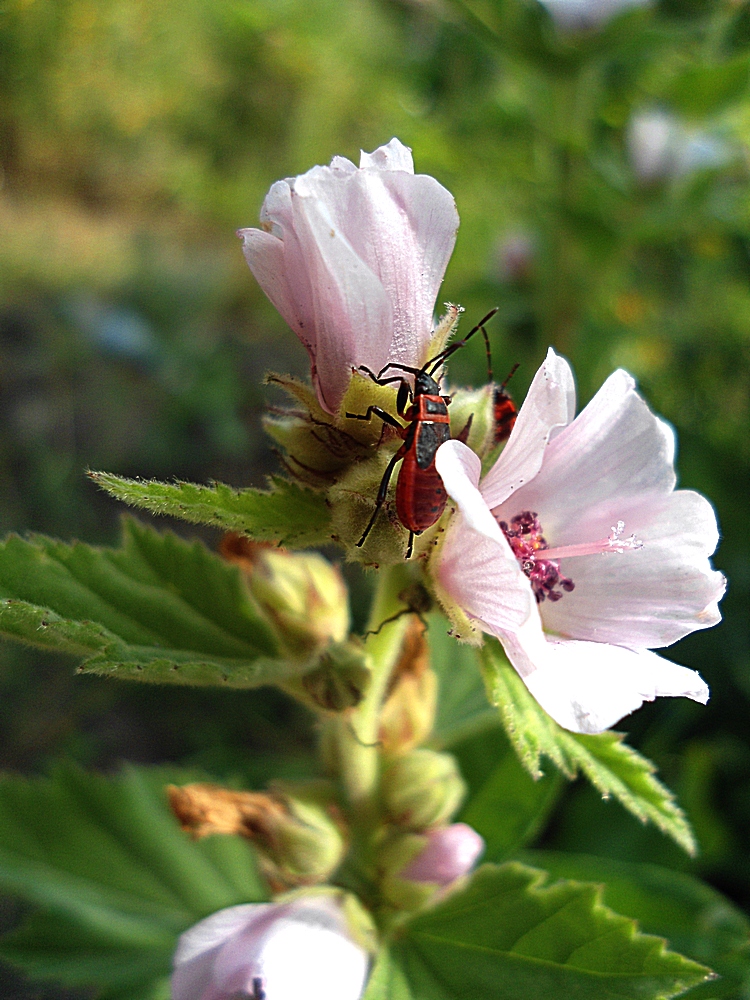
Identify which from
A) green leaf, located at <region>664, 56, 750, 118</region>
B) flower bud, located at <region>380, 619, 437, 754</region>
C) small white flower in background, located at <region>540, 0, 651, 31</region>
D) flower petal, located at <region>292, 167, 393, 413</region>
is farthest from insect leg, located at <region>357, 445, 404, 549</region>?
small white flower in background, located at <region>540, 0, 651, 31</region>

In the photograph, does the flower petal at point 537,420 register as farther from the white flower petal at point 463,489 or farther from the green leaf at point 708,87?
the green leaf at point 708,87

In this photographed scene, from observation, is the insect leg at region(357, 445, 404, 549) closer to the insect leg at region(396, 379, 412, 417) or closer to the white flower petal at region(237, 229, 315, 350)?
the insect leg at region(396, 379, 412, 417)

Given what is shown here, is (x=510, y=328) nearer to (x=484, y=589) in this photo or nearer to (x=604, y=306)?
(x=604, y=306)

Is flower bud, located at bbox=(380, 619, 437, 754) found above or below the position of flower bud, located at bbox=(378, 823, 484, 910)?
above

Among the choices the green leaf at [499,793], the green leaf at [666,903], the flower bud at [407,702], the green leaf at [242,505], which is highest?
the green leaf at [242,505]

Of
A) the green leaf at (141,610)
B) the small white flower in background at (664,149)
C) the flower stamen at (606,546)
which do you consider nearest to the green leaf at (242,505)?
the green leaf at (141,610)

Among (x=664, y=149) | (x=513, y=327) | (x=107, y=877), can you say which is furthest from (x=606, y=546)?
(x=664, y=149)

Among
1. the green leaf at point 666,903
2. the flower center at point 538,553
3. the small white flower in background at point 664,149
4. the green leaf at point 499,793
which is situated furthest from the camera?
the small white flower in background at point 664,149
